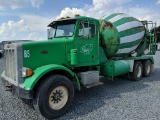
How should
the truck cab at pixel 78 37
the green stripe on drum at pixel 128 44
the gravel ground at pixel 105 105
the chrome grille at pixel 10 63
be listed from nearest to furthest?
the gravel ground at pixel 105 105
the chrome grille at pixel 10 63
the truck cab at pixel 78 37
the green stripe on drum at pixel 128 44

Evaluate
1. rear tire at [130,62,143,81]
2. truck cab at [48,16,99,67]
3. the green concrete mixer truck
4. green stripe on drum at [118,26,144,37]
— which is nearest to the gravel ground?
the green concrete mixer truck

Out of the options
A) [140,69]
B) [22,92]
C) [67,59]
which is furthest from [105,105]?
[140,69]

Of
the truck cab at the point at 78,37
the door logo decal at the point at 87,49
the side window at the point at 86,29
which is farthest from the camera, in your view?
the door logo decal at the point at 87,49

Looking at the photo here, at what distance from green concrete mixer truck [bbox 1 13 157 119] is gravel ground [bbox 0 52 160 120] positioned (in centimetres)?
49

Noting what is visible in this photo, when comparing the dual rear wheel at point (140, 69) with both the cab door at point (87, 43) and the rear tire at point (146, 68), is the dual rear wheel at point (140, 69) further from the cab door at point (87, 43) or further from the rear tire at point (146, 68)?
the cab door at point (87, 43)

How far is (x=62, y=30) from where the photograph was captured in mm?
6164

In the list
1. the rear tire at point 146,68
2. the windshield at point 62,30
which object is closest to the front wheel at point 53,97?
the windshield at point 62,30

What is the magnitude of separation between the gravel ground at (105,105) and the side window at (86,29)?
2.17 metres

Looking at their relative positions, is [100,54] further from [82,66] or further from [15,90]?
[15,90]

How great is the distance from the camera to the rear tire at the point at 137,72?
28.9 ft

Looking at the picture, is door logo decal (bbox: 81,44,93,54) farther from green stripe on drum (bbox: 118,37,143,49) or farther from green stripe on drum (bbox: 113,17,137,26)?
green stripe on drum (bbox: 113,17,137,26)

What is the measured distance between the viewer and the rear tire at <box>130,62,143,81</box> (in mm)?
8805

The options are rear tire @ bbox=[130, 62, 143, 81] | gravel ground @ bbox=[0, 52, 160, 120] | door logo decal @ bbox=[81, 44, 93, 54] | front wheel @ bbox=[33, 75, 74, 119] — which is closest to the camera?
front wheel @ bbox=[33, 75, 74, 119]

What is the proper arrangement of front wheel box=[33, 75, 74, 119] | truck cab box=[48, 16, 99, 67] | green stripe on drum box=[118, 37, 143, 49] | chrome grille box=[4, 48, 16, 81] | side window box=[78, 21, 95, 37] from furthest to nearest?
green stripe on drum box=[118, 37, 143, 49], side window box=[78, 21, 95, 37], truck cab box=[48, 16, 99, 67], chrome grille box=[4, 48, 16, 81], front wheel box=[33, 75, 74, 119]
